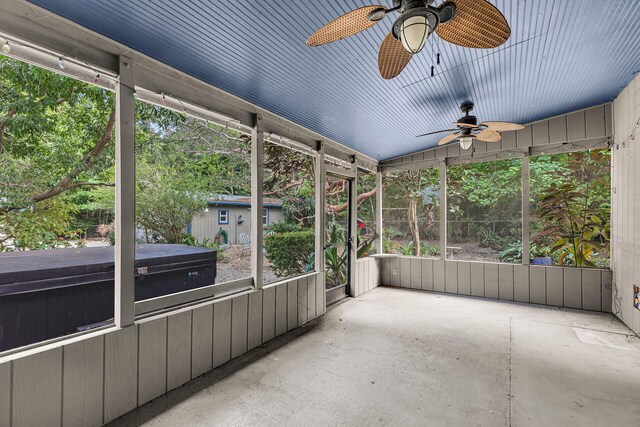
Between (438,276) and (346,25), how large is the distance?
4.76 metres

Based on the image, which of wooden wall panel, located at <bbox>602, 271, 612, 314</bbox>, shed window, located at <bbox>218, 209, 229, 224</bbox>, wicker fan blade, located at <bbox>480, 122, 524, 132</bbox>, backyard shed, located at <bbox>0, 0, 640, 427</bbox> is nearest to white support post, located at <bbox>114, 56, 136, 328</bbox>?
backyard shed, located at <bbox>0, 0, 640, 427</bbox>

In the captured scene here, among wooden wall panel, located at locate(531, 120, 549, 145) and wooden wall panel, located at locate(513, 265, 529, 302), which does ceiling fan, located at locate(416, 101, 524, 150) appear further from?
wooden wall panel, located at locate(513, 265, 529, 302)

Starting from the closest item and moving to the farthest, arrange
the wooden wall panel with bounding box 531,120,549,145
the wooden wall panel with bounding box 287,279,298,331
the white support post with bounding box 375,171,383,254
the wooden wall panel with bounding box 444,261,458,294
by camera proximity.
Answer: the wooden wall panel with bounding box 287,279,298,331 → the wooden wall panel with bounding box 531,120,549,145 → the wooden wall panel with bounding box 444,261,458,294 → the white support post with bounding box 375,171,383,254

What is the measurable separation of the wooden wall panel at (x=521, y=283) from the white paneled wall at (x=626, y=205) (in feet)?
3.20

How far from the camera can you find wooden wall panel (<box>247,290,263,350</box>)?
9.54 ft

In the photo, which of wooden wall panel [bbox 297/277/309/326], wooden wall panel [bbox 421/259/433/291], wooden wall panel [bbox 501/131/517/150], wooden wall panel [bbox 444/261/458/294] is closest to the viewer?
wooden wall panel [bbox 297/277/309/326]

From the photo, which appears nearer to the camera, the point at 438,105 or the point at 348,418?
the point at 348,418

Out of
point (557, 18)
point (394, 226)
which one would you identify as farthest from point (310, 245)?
point (557, 18)

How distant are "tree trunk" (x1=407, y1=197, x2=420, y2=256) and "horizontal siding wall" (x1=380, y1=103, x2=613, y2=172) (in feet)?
2.86

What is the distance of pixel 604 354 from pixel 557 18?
117 inches

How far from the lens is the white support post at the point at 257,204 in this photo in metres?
3.03

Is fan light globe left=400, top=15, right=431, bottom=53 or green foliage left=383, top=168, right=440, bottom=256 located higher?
fan light globe left=400, top=15, right=431, bottom=53

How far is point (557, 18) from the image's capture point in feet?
6.61

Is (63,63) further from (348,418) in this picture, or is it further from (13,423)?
(348,418)
